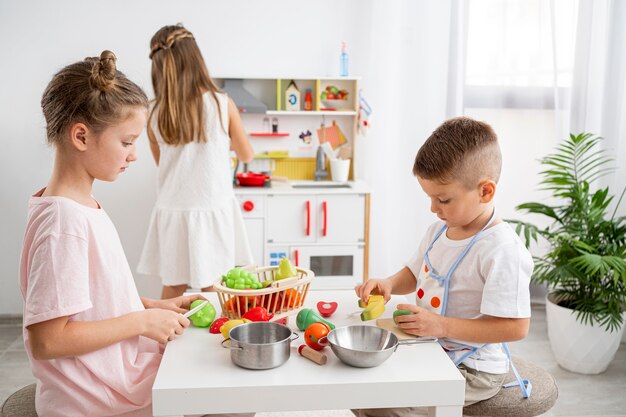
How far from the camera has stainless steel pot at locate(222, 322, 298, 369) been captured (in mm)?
1221

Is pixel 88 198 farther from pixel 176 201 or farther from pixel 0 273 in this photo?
pixel 0 273

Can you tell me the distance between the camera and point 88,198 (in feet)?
4.58

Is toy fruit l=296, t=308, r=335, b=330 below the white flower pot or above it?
above

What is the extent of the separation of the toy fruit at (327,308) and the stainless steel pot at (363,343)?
0.21m

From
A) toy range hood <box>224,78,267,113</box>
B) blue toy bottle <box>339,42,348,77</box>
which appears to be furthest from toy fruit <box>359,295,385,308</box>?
blue toy bottle <box>339,42,348,77</box>

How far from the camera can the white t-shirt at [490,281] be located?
4.69 ft

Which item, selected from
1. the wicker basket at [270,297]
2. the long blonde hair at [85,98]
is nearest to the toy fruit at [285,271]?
the wicker basket at [270,297]

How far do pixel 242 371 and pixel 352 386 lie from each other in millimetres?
212

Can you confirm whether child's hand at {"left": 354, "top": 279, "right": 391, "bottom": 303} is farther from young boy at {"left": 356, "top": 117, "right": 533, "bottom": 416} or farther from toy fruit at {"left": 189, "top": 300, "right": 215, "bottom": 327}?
toy fruit at {"left": 189, "top": 300, "right": 215, "bottom": 327}

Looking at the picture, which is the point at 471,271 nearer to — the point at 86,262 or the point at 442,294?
the point at 442,294

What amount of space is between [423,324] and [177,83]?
5.68 ft

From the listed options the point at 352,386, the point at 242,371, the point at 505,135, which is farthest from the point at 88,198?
the point at 505,135

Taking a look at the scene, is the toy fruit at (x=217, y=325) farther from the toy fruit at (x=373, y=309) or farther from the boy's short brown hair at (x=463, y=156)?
the boy's short brown hair at (x=463, y=156)

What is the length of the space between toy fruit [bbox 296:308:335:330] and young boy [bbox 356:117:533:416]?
0.58ft
